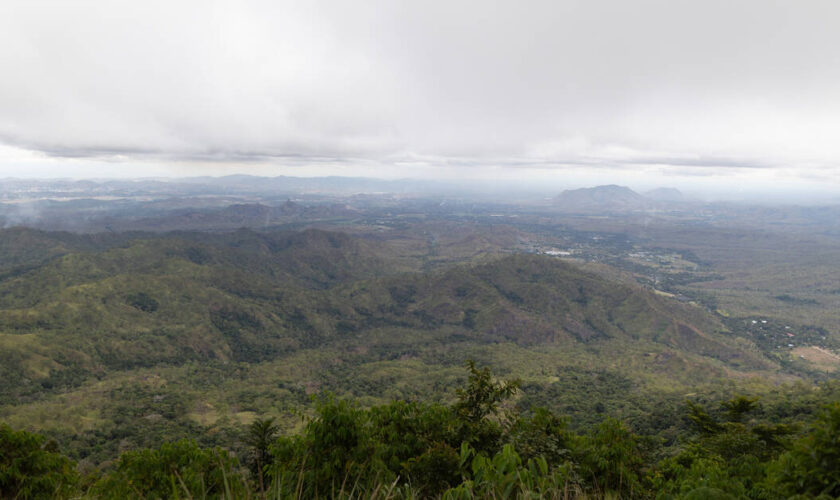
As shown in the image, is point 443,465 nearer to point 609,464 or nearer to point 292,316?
point 609,464

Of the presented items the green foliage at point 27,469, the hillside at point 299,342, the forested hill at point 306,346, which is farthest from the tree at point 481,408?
the hillside at point 299,342

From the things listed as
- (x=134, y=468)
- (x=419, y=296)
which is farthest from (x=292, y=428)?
(x=419, y=296)

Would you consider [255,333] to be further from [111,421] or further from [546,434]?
[546,434]

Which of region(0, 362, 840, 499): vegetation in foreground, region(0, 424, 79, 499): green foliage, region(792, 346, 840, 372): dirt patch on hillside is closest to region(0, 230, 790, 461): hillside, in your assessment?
region(792, 346, 840, 372): dirt patch on hillside

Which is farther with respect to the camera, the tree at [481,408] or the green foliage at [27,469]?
the tree at [481,408]

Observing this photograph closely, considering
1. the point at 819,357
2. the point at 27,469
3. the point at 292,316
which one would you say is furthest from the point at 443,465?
the point at 819,357

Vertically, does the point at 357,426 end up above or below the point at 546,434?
above

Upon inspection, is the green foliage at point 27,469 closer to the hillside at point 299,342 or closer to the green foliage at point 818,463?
the green foliage at point 818,463
